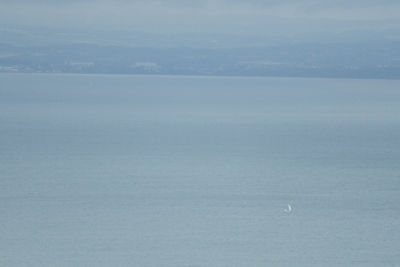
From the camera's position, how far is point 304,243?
92.9ft

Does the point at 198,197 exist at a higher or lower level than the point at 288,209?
lower

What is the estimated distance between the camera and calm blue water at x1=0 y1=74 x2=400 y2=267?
88.3 ft

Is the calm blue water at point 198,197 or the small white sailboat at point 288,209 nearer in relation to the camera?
the calm blue water at point 198,197

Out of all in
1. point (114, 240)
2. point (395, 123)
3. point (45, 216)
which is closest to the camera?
point (114, 240)

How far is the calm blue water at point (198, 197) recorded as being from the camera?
26922 mm

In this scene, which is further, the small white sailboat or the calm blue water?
the small white sailboat

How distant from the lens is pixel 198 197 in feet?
122

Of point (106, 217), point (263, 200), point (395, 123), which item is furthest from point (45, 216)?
point (395, 123)

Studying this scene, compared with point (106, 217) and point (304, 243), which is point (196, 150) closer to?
point (106, 217)

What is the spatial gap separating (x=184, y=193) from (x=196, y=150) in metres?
20.2

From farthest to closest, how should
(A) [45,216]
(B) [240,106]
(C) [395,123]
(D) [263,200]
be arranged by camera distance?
1. (B) [240,106]
2. (C) [395,123]
3. (D) [263,200]
4. (A) [45,216]

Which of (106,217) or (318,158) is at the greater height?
(106,217)

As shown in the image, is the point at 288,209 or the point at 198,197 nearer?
the point at 288,209

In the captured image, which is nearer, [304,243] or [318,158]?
[304,243]
